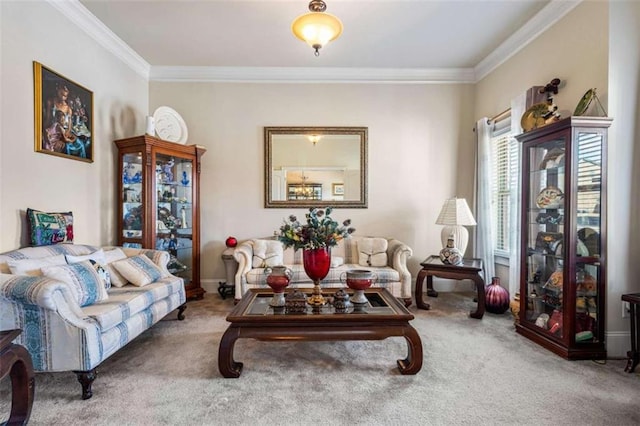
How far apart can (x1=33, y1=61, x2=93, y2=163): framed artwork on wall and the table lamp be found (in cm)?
415

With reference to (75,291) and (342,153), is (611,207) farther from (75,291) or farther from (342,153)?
(75,291)

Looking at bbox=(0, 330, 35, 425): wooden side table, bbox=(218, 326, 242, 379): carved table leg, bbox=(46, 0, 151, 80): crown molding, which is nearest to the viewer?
bbox=(0, 330, 35, 425): wooden side table

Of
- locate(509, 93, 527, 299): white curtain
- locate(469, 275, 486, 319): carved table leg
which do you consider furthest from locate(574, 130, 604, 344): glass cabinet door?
locate(469, 275, 486, 319): carved table leg

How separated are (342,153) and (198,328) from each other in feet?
9.50

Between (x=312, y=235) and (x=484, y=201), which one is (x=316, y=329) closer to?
(x=312, y=235)

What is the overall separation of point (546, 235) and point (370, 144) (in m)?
2.47

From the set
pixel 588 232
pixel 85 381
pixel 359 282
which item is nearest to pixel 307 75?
pixel 359 282

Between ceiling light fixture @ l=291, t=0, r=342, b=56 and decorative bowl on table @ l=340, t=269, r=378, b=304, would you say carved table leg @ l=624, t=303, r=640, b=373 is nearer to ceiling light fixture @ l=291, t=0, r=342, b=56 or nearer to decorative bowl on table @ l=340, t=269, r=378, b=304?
decorative bowl on table @ l=340, t=269, r=378, b=304

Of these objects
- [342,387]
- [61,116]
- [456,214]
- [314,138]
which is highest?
[314,138]

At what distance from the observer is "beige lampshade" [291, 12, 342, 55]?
240 centimetres

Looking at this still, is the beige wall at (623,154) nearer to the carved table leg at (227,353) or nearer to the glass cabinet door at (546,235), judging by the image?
the glass cabinet door at (546,235)

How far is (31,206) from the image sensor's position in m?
2.65

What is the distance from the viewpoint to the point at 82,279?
2295 millimetres

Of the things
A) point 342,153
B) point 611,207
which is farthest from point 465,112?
point 611,207
